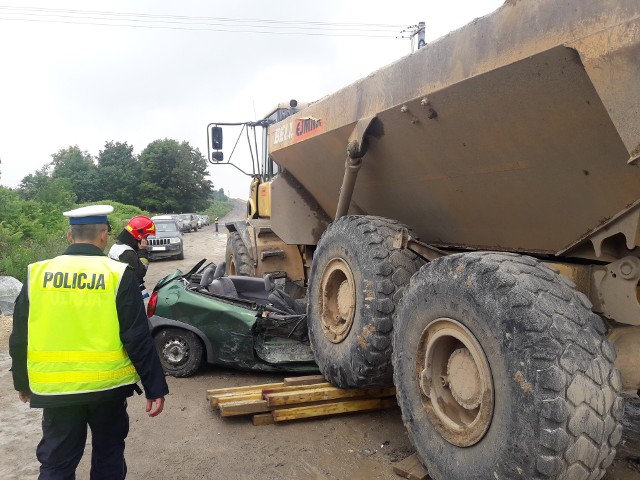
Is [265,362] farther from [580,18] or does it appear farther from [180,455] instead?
[580,18]

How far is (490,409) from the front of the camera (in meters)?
2.51

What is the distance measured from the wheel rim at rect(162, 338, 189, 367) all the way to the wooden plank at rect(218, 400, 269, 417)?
49.1 inches

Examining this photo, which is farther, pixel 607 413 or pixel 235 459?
pixel 235 459

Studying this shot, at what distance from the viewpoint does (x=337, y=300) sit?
442 centimetres

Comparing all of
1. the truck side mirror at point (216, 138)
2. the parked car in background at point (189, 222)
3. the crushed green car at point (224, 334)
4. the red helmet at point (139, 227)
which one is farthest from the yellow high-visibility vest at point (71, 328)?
the parked car in background at point (189, 222)

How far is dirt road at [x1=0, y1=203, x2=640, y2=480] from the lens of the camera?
130 inches

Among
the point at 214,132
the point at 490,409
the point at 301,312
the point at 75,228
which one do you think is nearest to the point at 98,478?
the point at 75,228

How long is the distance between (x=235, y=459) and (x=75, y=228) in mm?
1828

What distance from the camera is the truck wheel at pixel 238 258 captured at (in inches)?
304

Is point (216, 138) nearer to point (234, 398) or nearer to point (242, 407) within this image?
point (234, 398)

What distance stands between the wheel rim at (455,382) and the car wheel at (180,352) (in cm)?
263

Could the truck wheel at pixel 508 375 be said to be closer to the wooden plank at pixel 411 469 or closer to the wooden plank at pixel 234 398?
the wooden plank at pixel 411 469

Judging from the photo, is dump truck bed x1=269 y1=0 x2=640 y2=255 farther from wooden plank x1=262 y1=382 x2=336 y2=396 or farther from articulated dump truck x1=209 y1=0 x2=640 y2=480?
wooden plank x1=262 y1=382 x2=336 y2=396

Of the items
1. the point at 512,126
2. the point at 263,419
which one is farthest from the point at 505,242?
the point at 263,419
